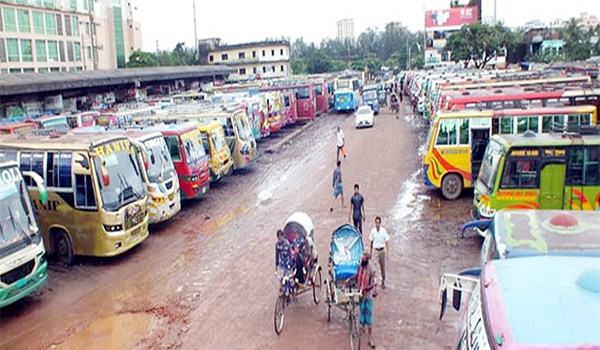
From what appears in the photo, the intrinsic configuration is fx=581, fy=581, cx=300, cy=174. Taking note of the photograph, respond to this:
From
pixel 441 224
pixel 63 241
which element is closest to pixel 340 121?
pixel 441 224

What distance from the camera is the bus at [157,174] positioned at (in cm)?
1485

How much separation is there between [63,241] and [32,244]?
8.04ft

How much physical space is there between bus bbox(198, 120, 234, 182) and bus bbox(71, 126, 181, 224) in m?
3.39

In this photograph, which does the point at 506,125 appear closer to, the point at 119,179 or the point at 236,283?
the point at 236,283

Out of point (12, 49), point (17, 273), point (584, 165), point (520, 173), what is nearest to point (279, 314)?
point (17, 273)

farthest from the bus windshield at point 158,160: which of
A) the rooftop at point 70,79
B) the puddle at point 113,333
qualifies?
the rooftop at point 70,79

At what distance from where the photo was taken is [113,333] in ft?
31.4

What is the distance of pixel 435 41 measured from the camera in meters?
97.7

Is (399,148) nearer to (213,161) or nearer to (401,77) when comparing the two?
(213,161)

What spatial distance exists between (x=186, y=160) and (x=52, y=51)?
4378cm

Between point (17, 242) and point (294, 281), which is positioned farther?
point (17, 242)

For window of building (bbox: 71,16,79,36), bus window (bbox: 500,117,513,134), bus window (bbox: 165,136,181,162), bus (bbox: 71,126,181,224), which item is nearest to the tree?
window of building (bbox: 71,16,79,36)

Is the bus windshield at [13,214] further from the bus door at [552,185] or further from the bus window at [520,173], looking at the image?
the bus door at [552,185]

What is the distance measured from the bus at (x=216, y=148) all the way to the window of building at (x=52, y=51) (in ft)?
132
